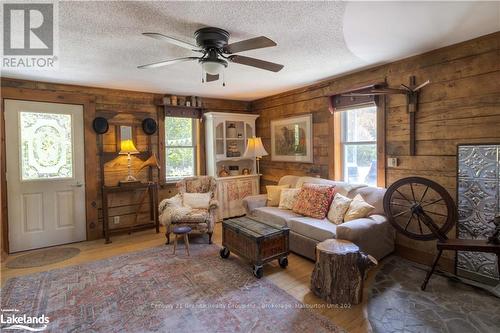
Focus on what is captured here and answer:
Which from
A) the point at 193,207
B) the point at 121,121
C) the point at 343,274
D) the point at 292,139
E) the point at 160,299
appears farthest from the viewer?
the point at 292,139

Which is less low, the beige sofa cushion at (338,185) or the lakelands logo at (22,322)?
the beige sofa cushion at (338,185)

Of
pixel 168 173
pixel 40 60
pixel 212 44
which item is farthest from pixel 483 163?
pixel 40 60

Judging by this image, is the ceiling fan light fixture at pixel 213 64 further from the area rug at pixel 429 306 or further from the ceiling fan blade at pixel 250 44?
the area rug at pixel 429 306

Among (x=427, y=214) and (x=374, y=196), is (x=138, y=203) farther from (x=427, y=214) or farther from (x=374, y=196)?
(x=427, y=214)

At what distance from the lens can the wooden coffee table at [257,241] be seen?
2793 millimetres

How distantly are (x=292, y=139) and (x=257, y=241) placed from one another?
246 cm

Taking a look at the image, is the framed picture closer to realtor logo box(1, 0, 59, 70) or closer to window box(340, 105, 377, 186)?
window box(340, 105, 377, 186)

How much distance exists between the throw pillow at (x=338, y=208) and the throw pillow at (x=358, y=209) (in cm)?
5

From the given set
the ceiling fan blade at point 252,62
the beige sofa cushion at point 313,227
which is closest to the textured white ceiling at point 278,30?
the ceiling fan blade at point 252,62

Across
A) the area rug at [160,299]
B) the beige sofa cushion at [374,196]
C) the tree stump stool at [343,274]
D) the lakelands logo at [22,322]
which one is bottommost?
the lakelands logo at [22,322]

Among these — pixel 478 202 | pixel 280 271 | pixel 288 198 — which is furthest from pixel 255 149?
pixel 478 202

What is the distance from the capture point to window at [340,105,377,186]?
11.9ft

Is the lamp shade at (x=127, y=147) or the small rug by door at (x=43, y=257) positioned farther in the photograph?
the lamp shade at (x=127, y=147)

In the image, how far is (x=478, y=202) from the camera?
2566 millimetres
